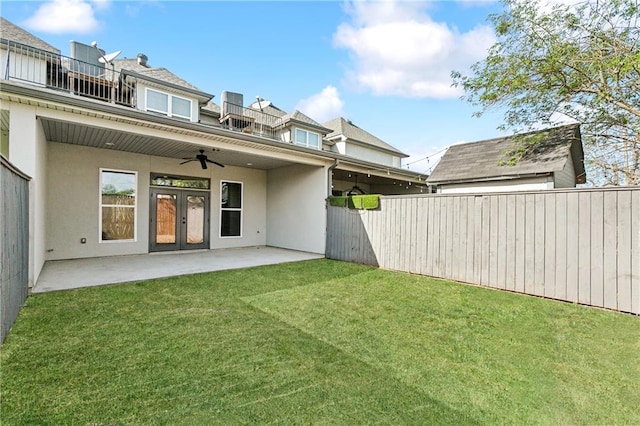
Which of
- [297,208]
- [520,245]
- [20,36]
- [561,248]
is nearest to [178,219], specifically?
[297,208]

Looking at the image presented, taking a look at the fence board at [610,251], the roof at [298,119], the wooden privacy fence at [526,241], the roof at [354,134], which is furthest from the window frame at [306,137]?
the fence board at [610,251]

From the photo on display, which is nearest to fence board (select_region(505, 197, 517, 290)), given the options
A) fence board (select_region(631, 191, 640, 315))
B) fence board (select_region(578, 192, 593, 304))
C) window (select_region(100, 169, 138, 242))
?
fence board (select_region(578, 192, 593, 304))

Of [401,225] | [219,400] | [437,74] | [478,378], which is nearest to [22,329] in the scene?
[219,400]

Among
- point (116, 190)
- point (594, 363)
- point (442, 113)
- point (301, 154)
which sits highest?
point (442, 113)

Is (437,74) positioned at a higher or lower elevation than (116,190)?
higher

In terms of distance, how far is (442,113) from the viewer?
10.7 m

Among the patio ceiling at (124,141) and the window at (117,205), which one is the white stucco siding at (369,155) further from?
the window at (117,205)

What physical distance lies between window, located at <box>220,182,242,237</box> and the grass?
5501mm

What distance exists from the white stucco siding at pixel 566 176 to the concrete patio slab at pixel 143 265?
22.2ft

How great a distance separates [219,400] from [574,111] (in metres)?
10.7

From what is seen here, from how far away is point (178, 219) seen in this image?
8938 mm

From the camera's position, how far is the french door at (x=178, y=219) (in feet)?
27.8

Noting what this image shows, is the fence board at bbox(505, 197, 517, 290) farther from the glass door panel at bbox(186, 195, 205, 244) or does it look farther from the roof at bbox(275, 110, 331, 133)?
the roof at bbox(275, 110, 331, 133)

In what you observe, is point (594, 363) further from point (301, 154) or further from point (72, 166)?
point (72, 166)
